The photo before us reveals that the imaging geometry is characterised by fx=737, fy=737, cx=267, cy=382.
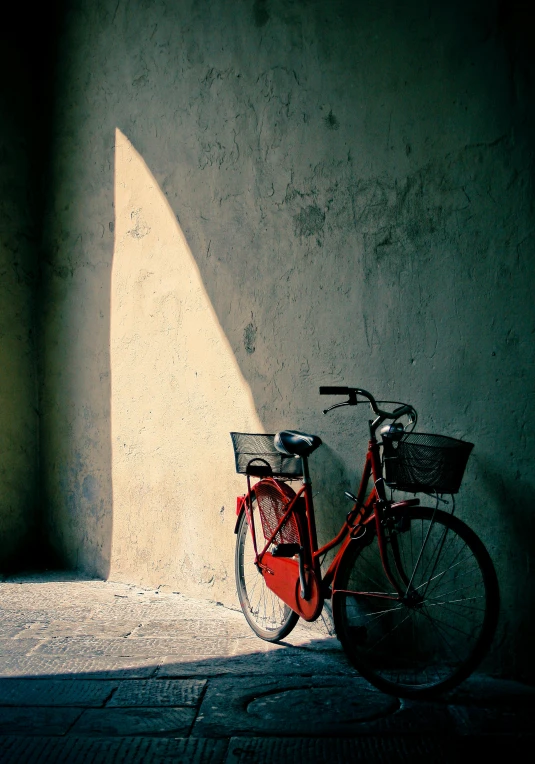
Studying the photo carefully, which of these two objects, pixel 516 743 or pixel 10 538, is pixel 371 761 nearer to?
pixel 516 743

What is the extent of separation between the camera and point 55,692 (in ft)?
11.3

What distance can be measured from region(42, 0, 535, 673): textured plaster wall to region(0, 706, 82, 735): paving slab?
1.72 metres

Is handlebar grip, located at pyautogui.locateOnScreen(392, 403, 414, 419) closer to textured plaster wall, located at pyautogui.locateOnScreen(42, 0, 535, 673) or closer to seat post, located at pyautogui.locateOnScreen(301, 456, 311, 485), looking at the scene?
textured plaster wall, located at pyautogui.locateOnScreen(42, 0, 535, 673)

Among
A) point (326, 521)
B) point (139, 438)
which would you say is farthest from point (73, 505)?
point (326, 521)

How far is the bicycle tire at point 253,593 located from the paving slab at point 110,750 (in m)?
1.33

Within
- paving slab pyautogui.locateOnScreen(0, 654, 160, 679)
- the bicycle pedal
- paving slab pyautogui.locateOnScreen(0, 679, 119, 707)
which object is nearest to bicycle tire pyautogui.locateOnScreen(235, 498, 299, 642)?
the bicycle pedal

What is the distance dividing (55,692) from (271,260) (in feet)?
8.88

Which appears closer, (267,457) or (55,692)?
(55,692)

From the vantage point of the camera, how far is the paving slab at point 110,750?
111 inches

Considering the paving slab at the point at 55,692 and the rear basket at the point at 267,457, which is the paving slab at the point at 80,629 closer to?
the paving slab at the point at 55,692

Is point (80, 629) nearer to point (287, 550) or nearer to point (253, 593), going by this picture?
point (253, 593)

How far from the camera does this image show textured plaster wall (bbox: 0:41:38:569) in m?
6.03

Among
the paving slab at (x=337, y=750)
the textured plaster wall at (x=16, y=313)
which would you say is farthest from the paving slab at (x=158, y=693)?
the textured plaster wall at (x=16, y=313)

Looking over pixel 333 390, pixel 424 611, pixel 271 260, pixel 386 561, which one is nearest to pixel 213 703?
pixel 386 561
